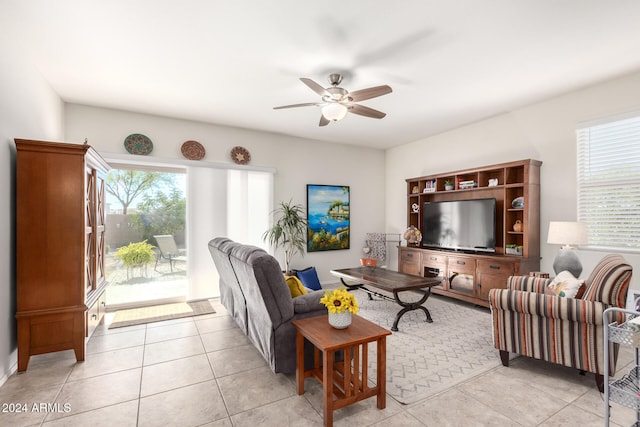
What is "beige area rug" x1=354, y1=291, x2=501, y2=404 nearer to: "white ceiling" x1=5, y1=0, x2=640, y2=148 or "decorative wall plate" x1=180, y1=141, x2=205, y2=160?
"white ceiling" x1=5, y1=0, x2=640, y2=148

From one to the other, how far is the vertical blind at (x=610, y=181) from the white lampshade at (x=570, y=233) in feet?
1.81

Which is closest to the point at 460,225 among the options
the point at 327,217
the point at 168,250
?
the point at 327,217

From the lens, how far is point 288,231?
536 cm

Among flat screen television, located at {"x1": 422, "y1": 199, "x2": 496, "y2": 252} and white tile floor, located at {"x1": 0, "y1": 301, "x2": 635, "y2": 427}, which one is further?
flat screen television, located at {"x1": 422, "y1": 199, "x2": 496, "y2": 252}

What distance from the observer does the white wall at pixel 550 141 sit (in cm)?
340

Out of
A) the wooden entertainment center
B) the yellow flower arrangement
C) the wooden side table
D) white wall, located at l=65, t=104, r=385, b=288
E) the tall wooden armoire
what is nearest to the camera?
the wooden side table

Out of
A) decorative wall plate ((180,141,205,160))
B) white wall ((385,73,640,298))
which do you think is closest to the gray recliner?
decorative wall plate ((180,141,205,160))

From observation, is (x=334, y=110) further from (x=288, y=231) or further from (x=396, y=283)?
(x=288, y=231)

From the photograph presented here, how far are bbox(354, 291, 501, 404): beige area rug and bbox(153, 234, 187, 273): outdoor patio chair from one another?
2.92 metres

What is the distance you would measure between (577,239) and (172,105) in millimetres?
5036

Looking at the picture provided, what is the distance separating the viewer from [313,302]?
2.45 metres

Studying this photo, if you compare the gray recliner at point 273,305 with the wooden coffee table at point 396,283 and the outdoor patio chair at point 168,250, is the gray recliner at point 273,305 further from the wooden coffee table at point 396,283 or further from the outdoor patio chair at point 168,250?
the outdoor patio chair at point 168,250

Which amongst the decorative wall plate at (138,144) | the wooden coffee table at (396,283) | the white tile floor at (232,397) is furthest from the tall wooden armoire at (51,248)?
the wooden coffee table at (396,283)

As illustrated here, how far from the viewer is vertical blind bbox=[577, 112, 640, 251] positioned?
3279 mm
